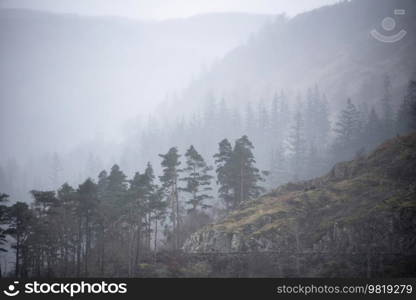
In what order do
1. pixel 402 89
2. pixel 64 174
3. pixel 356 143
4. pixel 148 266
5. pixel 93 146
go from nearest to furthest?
pixel 148 266, pixel 356 143, pixel 402 89, pixel 64 174, pixel 93 146

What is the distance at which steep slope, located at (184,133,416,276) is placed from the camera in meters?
26.6

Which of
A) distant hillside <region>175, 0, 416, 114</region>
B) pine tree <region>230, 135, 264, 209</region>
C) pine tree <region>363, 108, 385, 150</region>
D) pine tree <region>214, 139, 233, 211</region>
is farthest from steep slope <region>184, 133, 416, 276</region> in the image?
distant hillside <region>175, 0, 416, 114</region>

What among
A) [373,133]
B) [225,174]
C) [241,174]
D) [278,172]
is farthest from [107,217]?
[373,133]

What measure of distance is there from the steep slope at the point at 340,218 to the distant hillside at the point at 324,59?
73882 millimetres

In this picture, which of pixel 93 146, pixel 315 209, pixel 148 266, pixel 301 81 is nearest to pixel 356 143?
pixel 315 209

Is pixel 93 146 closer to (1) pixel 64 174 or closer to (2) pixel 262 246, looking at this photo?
(1) pixel 64 174

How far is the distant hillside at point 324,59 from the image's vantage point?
11544cm

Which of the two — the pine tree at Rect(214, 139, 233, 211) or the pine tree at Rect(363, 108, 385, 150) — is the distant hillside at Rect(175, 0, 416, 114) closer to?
the pine tree at Rect(363, 108, 385, 150)

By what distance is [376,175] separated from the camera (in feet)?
119

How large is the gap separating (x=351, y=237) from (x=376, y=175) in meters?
10.8

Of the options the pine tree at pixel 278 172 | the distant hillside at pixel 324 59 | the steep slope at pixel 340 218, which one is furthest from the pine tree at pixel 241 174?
the distant hillside at pixel 324 59

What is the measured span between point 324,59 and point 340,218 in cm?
12961

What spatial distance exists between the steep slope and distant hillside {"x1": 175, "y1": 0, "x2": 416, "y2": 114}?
7388cm

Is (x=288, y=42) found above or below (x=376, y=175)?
above
